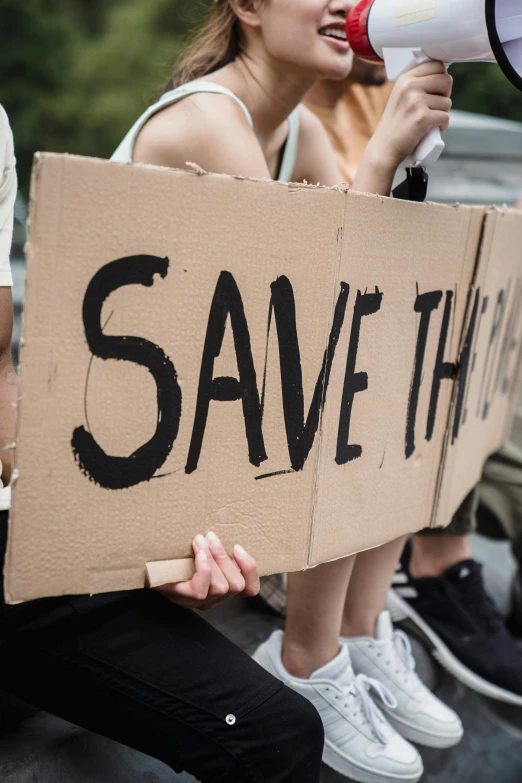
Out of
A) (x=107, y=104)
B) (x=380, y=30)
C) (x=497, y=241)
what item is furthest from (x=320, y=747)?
(x=107, y=104)

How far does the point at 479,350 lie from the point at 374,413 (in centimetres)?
33

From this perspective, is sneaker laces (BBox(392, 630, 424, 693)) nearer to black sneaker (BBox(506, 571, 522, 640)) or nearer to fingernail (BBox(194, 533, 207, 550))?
black sneaker (BBox(506, 571, 522, 640))

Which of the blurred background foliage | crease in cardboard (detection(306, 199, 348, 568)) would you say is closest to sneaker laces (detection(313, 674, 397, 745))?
crease in cardboard (detection(306, 199, 348, 568))

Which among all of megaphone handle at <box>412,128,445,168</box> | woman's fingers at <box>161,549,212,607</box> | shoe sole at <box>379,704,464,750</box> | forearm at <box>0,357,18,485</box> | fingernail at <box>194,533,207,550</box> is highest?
megaphone handle at <box>412,128,445,168</box>

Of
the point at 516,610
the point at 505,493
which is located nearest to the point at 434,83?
the point at 505,493

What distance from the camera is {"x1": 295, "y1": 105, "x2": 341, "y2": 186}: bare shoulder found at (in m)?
1.57

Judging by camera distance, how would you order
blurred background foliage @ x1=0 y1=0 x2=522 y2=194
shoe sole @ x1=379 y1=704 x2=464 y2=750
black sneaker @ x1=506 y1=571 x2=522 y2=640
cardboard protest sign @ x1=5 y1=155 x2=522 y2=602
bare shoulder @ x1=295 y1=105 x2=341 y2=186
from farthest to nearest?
blurred background foliage @ x1=0 y1=0 x2=522 y2=194 → black sneaker @ x1=506 y1=571 x2=522 y2=640 → bare shoulder @ x1=295 y1=105 x2=341 y2=186 → shoe sole @ x1=379 y1=704 x2=464 y2=750 → cardboard protest sign @ x1=5 y1=155 x2=522 y2=602

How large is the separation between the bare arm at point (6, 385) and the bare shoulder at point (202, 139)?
0.34 m

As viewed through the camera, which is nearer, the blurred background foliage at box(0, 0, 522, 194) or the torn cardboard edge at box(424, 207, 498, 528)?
the torn cardboard edge at box(424, 207, 498, 528)

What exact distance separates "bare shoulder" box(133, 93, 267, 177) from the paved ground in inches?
33.4

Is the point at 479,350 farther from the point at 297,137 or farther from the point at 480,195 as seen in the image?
the point at 480,195

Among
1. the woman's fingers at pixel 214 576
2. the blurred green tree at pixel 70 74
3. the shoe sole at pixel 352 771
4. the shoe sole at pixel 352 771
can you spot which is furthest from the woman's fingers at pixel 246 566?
the blurred green tree at pixel 70 74

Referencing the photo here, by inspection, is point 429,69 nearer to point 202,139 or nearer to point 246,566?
point 202,139

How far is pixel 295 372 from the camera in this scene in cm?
95
